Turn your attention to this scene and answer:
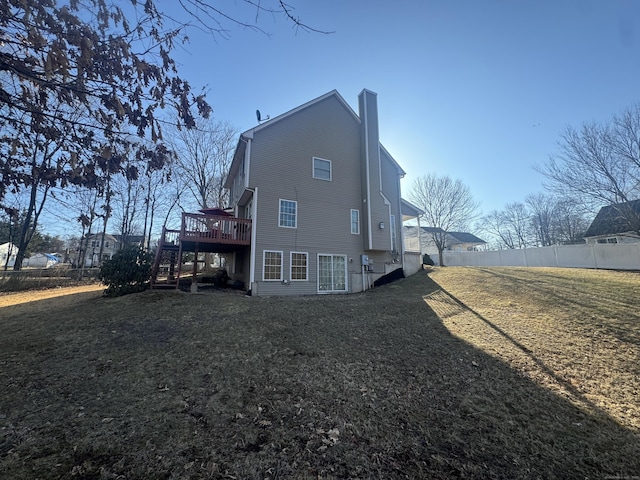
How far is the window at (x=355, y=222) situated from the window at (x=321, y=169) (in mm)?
2240

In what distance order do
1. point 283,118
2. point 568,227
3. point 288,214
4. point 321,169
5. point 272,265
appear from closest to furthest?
point 272,265, point 288,214, point 283,118, point 321,169, point 568,227

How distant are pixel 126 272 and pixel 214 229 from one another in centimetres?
350

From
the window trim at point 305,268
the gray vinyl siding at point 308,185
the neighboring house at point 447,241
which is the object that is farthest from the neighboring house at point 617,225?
the window trim at point 305,268

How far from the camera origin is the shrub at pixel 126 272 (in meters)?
9.77

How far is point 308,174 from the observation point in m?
13.7

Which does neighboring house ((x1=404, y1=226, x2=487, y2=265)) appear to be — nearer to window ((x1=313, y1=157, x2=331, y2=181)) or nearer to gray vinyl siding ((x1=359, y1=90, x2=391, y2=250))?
gray vinyl siding ((x1=359, y1=90, x2=391, y2=250))

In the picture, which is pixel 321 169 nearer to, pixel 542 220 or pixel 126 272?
pixel 126 272

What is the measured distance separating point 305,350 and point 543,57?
41.1 ft

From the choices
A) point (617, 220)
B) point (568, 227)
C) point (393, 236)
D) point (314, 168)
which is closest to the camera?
point (314, 168)

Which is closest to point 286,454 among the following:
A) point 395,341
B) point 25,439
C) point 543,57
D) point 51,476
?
point 51,476

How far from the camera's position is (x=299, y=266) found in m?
12.9

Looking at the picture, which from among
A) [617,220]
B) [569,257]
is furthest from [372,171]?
[617,220]

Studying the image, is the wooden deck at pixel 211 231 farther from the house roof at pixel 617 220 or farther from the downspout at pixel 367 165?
the house roof at pixel 617 220

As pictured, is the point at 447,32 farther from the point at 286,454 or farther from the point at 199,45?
the point at 286,454
